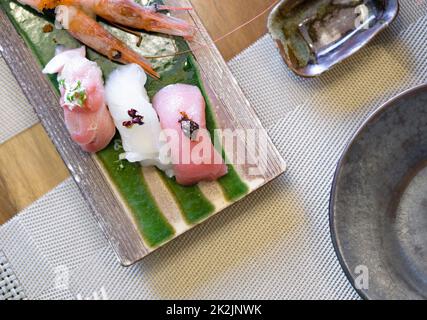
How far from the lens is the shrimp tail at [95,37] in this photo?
54.1 inches

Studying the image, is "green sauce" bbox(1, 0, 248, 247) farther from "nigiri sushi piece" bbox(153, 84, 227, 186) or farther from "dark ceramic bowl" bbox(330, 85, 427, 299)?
"dark ceramic bowl" bbox(330, 85, 427, 299)

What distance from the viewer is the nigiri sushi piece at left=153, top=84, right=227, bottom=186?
1.33m

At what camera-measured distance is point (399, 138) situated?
1.32 metres

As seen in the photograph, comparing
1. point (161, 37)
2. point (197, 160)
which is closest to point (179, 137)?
point (197, 160)

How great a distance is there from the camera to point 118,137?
1.38 meters

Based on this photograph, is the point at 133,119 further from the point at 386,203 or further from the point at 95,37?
the point at 386,203

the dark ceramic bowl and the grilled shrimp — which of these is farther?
the grilled shrimp

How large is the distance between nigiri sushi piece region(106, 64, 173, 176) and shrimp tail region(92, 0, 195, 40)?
0.11 metres

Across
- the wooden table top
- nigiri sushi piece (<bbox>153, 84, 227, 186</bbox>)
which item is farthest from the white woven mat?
nigiri sushi piece (<bbox>153, 84, 227, 186</bbox>)

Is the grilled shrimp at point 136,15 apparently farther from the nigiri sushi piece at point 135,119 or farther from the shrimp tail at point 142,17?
the nigiri sushi piece at point 135,119

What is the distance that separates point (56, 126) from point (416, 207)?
2.93 ft

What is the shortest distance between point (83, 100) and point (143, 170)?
0.22 m

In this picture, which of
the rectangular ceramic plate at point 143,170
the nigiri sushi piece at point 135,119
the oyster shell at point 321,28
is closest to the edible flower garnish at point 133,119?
the nigiri sushi piece at point 135,119

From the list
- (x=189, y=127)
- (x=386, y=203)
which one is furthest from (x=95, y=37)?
(x=386, y=203)
